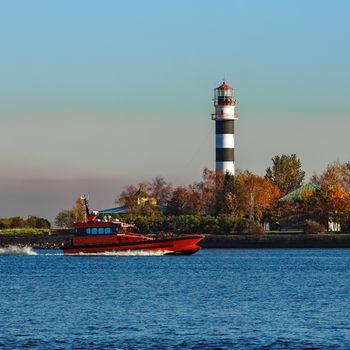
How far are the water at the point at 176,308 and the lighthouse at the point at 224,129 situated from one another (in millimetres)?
66228

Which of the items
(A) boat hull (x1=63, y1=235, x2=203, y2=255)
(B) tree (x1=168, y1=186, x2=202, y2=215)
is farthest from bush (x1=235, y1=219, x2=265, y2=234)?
(A) boat hull (x1=63, y1=235, x2=203, y2=255)

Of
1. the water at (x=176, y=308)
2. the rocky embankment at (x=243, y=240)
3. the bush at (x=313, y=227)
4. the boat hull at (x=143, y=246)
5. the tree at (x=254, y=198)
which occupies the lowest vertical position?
the water at (x=176, y=308)

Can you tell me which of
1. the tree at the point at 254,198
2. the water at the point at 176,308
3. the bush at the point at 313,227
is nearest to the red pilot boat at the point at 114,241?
the water at the point at 176,308

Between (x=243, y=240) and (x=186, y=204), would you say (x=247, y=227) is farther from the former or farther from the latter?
(x=186, y=204)

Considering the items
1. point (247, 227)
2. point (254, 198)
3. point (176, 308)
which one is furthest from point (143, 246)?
point (176, 308)

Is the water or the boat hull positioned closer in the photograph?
the water

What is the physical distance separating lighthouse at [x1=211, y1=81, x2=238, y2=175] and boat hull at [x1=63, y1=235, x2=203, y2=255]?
4029cm

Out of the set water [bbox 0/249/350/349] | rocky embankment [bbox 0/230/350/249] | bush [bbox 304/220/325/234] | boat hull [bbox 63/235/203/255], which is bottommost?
water [bbox 0/249/350/349]

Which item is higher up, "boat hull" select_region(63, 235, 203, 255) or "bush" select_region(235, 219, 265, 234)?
"bush" select_region(235, 219, 265, 234)

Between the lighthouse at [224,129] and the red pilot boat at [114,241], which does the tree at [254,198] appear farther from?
the red pilot boat at [114,241]

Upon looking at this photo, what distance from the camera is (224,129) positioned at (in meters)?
174

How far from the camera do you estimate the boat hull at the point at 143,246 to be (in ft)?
431

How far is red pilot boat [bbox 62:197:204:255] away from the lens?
131m

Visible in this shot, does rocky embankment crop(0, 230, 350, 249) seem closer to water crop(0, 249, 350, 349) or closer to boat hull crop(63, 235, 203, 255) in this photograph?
boat hull crop(63, 235, 203, 255)
